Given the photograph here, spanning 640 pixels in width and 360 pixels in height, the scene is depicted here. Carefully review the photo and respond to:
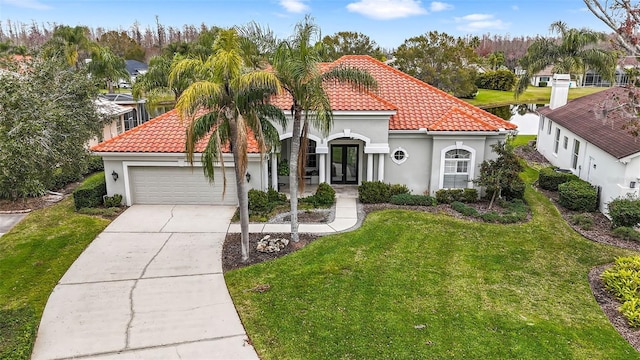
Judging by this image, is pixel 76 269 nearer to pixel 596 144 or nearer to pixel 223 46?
pixel 223 46

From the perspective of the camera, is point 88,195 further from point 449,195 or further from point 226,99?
point 449,195

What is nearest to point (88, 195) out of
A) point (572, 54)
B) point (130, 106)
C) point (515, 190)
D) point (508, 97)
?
point (515, 190)

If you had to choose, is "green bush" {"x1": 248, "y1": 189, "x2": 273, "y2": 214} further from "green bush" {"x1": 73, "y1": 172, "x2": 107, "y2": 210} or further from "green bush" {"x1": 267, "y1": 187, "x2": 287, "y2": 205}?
"green bush" {"x1": 73, "y1": 172, "x2": 107, "y2": 210}

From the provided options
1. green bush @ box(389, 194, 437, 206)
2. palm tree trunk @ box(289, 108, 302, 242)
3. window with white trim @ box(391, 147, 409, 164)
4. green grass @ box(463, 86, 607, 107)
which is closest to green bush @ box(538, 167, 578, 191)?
green bush @ box(389, 194, 437, 206)

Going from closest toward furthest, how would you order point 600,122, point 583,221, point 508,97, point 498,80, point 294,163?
1. point 294,163
2. point 583,221
3. point 600,122
4. point 508,97
5. point 498,80

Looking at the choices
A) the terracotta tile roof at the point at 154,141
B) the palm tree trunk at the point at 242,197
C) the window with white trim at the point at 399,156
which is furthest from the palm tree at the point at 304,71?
the window with white trim at the point at 399,156

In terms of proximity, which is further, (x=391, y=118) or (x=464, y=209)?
(x=391, y=118)

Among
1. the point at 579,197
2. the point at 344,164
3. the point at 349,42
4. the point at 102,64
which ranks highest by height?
the point at 349,42

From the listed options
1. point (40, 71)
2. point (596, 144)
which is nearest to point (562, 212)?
point (596, 144)

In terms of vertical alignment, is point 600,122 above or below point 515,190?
above

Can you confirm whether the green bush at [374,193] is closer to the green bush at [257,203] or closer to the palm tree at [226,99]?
the green bush at [257,203]
